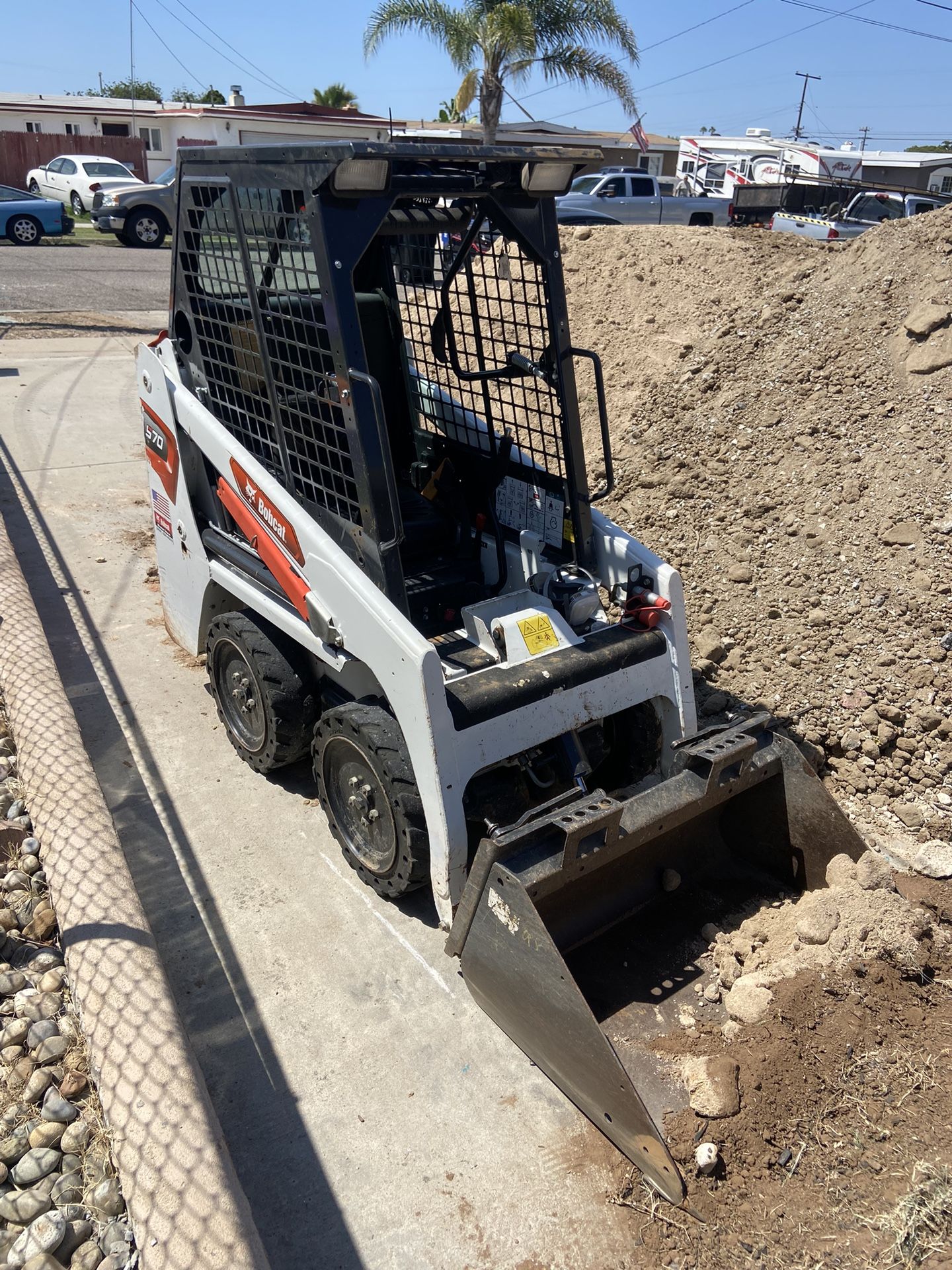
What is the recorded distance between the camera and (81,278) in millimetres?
16594

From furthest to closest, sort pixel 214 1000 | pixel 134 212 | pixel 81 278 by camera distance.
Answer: pixel 134 212 → pixel 81 278 → pixel 214 1000

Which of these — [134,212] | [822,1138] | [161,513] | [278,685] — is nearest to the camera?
[822,1138]

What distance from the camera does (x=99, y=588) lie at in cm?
623

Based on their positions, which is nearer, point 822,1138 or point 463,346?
point 822,1138

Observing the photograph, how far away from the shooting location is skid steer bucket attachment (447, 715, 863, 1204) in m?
2.69

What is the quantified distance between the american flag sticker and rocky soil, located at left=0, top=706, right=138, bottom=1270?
173 cm

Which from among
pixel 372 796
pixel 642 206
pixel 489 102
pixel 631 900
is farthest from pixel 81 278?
pixel 631 900

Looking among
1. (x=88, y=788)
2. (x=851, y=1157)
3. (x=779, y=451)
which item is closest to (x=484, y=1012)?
(x=851, y=1157)

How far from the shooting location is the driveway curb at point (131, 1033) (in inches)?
88.7

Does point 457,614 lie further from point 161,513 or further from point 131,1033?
point 131,1033

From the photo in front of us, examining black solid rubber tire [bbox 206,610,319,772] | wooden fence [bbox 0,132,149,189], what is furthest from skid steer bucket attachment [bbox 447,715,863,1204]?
wooden fence [bbox 0,132,149,189]

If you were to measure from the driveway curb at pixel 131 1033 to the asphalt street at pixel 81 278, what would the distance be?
11.4m

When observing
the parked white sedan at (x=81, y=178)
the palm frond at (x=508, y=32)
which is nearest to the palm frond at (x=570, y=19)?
the palm frond at (x=508, y=32)

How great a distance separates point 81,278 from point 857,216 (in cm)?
1347
